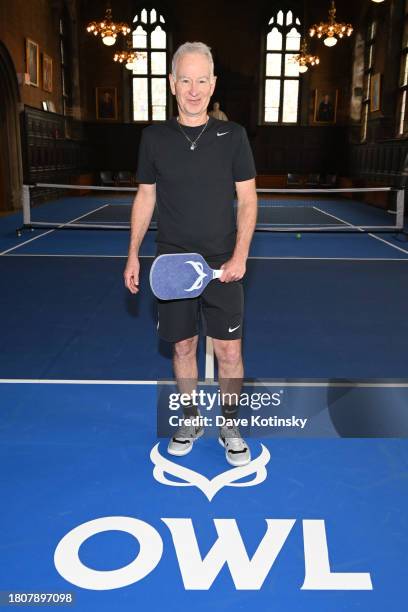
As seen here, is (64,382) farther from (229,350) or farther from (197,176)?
(197,176)

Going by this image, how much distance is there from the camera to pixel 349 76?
76.4ft

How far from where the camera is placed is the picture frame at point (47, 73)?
18906 millimetres

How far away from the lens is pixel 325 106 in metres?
23.9

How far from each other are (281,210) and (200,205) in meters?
14.6

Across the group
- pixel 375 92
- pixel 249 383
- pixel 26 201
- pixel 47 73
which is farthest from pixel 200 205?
pixel 375 92

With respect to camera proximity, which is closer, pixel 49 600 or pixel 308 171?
pixel 49 600

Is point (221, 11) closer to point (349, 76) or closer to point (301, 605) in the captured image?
point (349, 76)

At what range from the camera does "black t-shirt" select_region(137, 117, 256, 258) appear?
2.58m

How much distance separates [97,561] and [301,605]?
768 millimetres

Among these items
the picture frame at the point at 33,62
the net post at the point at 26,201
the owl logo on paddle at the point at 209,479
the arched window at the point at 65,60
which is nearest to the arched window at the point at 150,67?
the arched window at the point at 65,60

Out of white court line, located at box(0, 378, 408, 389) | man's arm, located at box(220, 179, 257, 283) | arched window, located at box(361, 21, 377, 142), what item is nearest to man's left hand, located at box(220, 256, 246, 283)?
man's arm, located at box(220, 179, 257, 283)

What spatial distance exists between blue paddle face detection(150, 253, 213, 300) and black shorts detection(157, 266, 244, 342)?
0.14m

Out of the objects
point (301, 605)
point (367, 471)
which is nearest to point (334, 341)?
point (367, 471)

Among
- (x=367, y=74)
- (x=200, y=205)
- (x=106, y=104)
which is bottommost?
(x=200, y=205)
